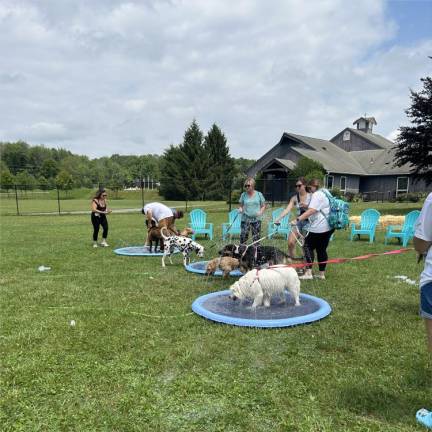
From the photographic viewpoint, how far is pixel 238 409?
3418mm

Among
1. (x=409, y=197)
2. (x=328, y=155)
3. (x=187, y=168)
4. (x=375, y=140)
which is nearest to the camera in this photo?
(x=409, y=197)

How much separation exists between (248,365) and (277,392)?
0.59 m

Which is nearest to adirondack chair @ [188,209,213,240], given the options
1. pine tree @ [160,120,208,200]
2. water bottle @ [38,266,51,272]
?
water bottle @ [38,266,51,272]

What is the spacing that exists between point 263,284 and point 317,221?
2.33 m

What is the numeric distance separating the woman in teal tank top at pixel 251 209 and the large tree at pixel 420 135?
68.4 feet

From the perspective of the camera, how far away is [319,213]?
7.33 metres

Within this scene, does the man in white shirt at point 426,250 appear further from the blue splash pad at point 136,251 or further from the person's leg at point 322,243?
the blue splash pad at point 136,251

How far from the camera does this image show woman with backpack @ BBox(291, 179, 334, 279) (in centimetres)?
721

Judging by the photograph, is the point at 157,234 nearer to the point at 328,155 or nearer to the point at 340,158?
the point at 328,155

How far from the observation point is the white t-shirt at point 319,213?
722cm

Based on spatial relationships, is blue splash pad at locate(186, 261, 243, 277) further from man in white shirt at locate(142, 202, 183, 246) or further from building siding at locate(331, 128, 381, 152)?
building siding at locate(331, 128, 381, 152)

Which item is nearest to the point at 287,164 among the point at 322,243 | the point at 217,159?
the point at 217,159

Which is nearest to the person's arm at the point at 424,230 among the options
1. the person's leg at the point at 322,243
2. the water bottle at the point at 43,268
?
the person's leg at the point at 322,243

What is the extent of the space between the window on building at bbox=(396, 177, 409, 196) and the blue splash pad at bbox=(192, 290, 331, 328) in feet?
128
